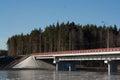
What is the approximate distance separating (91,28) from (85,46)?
1214cm

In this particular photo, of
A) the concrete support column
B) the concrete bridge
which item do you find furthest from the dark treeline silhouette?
the concrete support column

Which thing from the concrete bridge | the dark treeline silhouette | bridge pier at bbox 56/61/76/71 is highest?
the dark treeline silhouette

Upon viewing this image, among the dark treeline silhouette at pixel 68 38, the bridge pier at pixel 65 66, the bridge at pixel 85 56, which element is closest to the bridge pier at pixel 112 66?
the bridge at pixel 85 56

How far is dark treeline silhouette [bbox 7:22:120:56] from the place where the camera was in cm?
15162

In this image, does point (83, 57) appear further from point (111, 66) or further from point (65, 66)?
point (65, 66)

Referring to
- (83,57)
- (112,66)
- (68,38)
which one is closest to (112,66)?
(112,66)

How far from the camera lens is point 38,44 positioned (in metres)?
172

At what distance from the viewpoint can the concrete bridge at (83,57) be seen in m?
88.6

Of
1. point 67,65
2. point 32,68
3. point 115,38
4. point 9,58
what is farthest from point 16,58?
point 115,38

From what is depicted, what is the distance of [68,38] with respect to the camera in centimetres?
15412

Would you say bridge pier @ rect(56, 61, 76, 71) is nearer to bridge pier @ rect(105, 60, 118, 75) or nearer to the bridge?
the bridge

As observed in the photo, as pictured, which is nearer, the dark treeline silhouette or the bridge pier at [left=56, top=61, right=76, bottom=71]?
the bridge pier at [left=56, top=61, right=76, bottom=71]

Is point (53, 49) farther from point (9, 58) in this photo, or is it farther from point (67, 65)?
point (67, 65)

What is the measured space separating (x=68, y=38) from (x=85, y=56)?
5350cm
